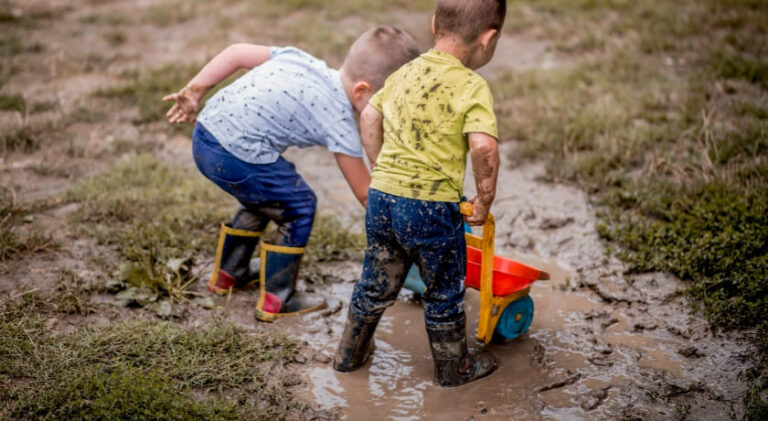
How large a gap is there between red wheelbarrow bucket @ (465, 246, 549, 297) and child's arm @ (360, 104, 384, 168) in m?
0.70

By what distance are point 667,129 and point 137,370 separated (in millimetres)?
4239

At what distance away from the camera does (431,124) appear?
2807 mm

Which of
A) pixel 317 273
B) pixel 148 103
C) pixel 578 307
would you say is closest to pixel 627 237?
pixel 578 307

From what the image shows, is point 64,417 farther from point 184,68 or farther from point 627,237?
point 184,68

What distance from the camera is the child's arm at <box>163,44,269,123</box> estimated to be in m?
3.55

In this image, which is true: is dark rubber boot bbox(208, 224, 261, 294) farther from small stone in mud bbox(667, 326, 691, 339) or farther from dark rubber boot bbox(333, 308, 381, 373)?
small stone in mud bbox(667, 326, 691, 339)

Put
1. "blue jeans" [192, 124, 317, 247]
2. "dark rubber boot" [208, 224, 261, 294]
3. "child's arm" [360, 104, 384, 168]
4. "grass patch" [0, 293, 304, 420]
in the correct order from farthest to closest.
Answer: "dark rubber boot" [208, 224, 261, 294], "blue jeans" [192, 124, 317, 247], "child's arm" [360, 104, 384, 168], "grass patch" [0, 293, 304, 420]

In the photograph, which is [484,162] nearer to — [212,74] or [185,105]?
[212,74]

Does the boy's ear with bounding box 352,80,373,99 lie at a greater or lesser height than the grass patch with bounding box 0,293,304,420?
greater

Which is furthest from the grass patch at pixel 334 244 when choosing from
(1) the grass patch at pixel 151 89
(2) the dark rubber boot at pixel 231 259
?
(1) the grass patch at pixel 151 89

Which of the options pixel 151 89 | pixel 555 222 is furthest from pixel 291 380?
pixel 151 89

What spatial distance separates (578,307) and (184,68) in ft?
15.5

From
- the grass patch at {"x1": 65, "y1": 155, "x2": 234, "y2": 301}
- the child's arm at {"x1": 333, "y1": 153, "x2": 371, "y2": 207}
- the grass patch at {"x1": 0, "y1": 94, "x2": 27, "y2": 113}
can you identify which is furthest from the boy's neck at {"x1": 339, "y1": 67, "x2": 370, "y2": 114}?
the grass patch at {"x1": 0, "y1": 94, "x2": 27, "y2": 113}

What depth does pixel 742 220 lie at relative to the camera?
402 centimetres
